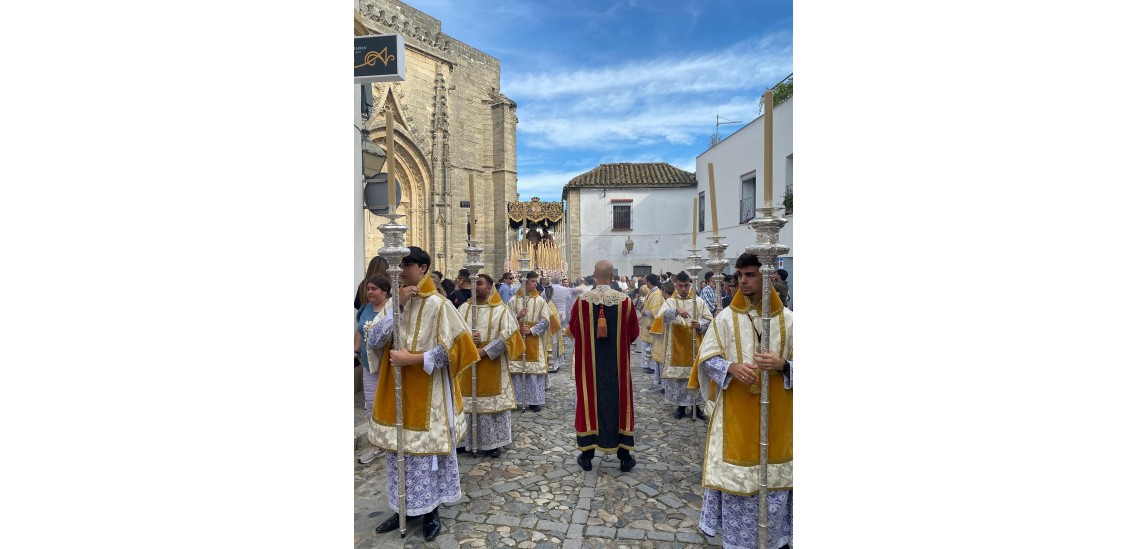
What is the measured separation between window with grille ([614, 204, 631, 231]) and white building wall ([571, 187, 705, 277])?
180mm

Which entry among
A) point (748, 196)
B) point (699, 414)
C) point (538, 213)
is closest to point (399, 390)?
point (699, 414)

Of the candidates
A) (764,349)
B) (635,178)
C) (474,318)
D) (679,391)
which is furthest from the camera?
(635,178)

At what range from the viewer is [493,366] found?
16.8 feet

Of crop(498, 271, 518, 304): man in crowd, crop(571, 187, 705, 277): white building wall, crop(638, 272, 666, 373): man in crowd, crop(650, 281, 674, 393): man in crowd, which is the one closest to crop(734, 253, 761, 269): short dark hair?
crop(650, 281, 674, 393): man in crowd

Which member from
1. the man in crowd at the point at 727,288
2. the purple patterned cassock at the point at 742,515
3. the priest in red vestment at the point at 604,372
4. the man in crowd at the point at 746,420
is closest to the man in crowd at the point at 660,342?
the man in crowd at the point at 727,288

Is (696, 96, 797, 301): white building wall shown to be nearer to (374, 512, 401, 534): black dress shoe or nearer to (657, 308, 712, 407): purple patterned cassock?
(657, 308, 712, 407): purple patterned cassock

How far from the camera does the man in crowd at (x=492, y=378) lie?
16.5 ft

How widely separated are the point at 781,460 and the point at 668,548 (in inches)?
40.4

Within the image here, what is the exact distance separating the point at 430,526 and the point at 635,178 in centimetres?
2011

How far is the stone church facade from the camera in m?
17.0

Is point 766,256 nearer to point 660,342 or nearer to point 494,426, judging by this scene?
point 494,426

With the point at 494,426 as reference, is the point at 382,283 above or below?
above

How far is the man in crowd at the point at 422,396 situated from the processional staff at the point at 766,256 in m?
1.92

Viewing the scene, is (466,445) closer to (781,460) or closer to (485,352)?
(485,352)
